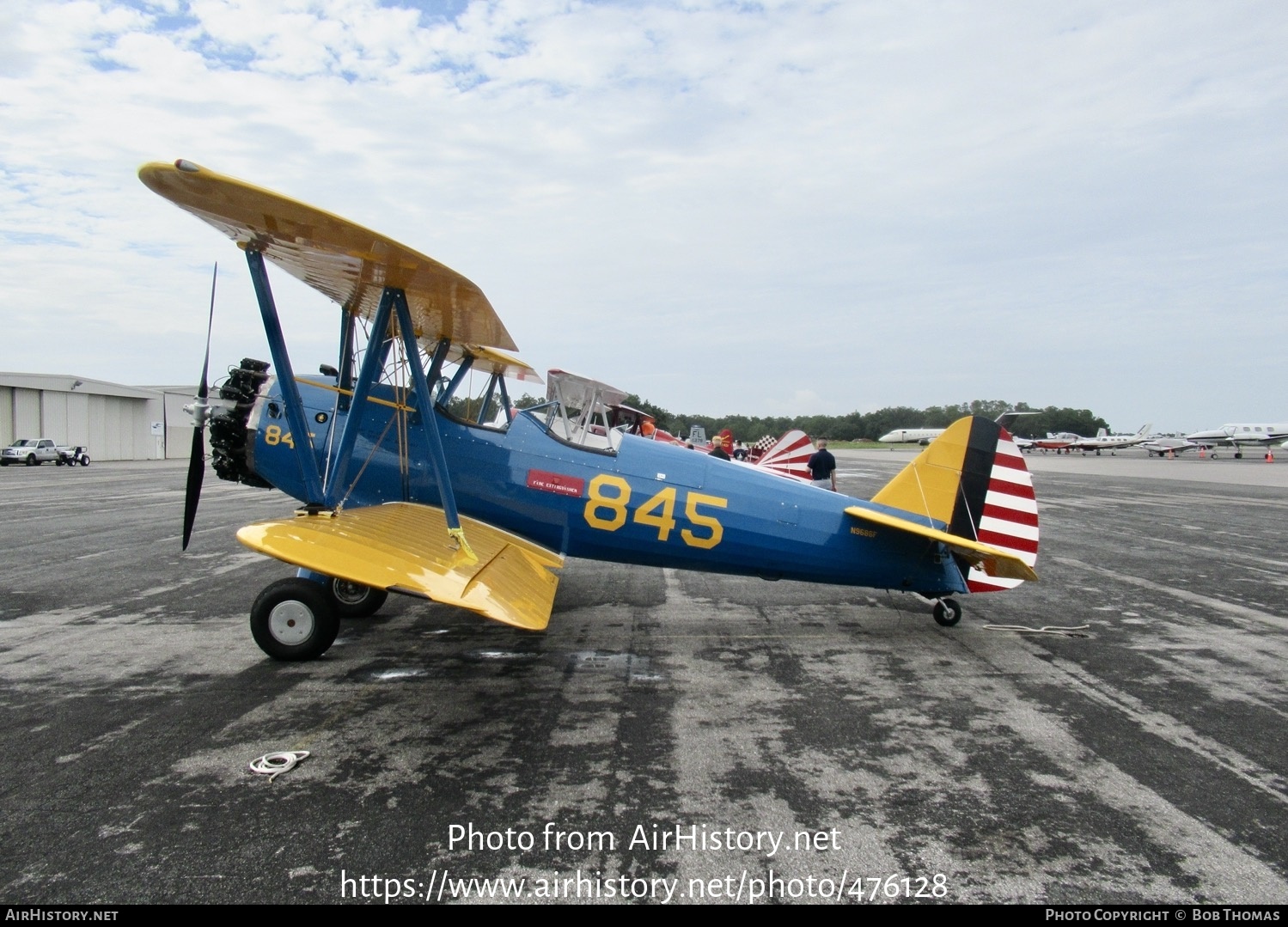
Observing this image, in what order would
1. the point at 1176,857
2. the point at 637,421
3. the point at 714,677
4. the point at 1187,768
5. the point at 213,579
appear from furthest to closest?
the point at 637,421 < the point at 213,579 < the point at 714,677 < the point at 1187,768 < the point at 1176,857

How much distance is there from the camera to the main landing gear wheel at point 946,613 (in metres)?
6.45

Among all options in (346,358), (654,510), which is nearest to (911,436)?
(654,510)

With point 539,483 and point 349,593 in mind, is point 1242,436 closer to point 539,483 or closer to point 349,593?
point 539,483

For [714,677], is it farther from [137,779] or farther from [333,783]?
[137,779]

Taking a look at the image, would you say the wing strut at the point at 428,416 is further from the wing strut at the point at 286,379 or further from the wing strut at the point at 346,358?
the wing strut at the point at 346,358

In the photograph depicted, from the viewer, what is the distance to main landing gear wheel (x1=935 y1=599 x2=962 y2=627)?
6.45m

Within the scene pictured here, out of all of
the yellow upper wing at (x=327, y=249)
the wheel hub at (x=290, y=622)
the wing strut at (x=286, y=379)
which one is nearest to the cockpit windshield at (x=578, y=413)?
the yellow upper wing at (x=327, y=249)

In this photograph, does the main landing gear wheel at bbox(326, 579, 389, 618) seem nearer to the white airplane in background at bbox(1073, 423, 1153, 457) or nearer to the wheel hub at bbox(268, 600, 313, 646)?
the wheel hub at bbox(268, 600, 313, 646)

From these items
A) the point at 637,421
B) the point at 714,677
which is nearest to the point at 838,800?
the point at 714,677

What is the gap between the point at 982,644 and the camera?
5906mm

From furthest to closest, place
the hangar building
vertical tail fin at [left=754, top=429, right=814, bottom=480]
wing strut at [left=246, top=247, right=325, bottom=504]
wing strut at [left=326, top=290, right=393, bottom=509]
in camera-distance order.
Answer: the hangar building
vertical tail fin at [left=754, top=429, right=814, bottom=480]
wing strut at [left=326, top=290, right=393, bottom=509]
wing strut at [left=246, top=247, right=325, bottom=504]

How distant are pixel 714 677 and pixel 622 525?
1573 mm

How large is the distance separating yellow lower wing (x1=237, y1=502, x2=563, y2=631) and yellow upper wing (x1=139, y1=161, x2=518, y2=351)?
1670 mm

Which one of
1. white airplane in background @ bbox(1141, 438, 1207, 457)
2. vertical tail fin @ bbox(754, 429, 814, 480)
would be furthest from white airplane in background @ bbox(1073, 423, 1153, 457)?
vertical tail fin @ bbox(754, 429, 814, 480)
